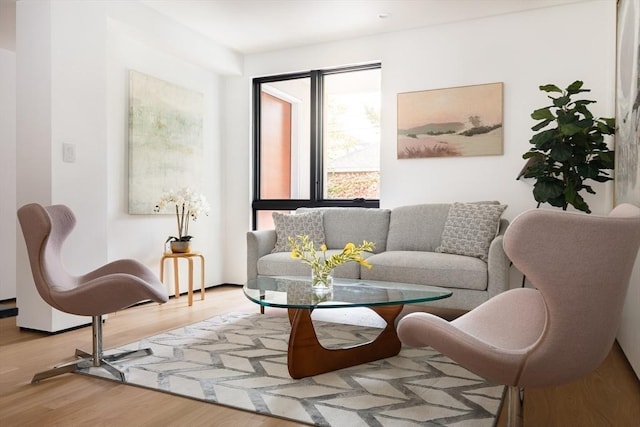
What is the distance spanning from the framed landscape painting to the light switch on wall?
2838mm

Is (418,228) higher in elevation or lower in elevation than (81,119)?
lower

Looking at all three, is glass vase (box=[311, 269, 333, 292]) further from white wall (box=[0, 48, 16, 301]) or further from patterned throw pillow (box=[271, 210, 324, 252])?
white wall (box=[0, 48, 16, 301])

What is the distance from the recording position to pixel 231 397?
2158 millimetres

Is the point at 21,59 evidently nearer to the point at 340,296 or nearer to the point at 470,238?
the point at 340,296

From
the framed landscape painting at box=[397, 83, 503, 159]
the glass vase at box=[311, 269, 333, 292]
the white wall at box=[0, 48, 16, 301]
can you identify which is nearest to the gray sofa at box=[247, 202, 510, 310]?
the framed landscape painting at box=[397, 83, 503, 159]

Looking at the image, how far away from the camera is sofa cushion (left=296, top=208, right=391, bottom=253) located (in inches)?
171

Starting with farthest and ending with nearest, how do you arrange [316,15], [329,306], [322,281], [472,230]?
[316,15] < [472,230] < [322,281] < [329,306]

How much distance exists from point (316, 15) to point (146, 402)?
3.47 m

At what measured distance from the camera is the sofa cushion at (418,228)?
4074 mm

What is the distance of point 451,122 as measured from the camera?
442cm

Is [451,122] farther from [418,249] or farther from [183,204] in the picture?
[183,204]

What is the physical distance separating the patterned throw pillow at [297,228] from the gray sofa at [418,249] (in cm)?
3

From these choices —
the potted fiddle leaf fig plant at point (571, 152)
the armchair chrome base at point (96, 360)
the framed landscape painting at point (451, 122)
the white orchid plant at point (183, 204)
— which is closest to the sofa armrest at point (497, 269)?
the potted fiddle leaf fig plant at point (571, 152)

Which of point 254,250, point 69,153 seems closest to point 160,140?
point 69,153
